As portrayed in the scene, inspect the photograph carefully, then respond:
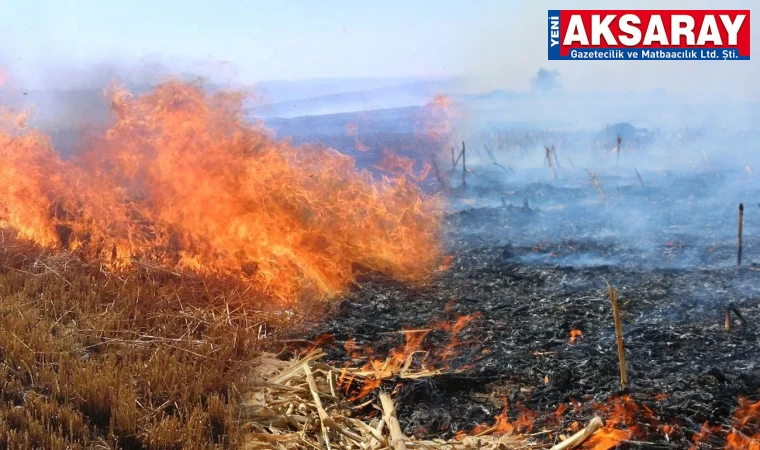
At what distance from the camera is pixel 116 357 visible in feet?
16.8

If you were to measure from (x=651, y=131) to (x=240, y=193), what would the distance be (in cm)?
1977

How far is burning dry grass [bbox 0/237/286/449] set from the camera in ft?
12.9

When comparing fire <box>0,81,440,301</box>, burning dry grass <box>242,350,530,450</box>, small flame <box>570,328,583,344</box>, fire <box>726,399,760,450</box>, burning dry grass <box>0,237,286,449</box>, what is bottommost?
burning dry grass <box>242,350,530,450</box>

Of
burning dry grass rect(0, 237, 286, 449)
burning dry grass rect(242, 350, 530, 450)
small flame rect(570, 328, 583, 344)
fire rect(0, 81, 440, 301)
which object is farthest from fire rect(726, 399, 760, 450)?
fire rect(0, 81, 440, 301)

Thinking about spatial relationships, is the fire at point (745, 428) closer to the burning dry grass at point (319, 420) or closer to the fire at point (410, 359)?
the burning dry grass at point (319, 420)

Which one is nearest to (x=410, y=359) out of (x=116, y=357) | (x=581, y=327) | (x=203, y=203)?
(x=581, y=327)

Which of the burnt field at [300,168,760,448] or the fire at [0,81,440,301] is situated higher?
the fire at [0,81,440,301]

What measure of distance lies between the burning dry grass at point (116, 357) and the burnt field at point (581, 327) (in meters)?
1.17

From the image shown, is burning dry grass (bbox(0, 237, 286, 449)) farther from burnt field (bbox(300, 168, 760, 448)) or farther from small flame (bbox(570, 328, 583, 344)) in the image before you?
small flame (bbox(570, 328, 583, 344))

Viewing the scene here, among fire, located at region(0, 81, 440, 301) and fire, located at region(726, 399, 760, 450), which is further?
fire, located at region(0, 81, 440, 301)

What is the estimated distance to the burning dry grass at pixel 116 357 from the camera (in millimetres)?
3918

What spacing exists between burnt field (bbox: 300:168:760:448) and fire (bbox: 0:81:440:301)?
729mm

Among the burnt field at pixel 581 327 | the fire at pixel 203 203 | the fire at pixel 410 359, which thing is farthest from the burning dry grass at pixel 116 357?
the burnt field at pixel 581 327

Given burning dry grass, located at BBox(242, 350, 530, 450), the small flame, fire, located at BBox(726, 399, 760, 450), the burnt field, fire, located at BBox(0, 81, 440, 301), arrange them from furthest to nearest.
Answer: fire, located at BBox(0, 81, 440, 301), the small flame, the burnt field, burning dry grass, located at BBox(242, 350, 530, 450), fire, located at BBox(726, 399, 760, 450)
